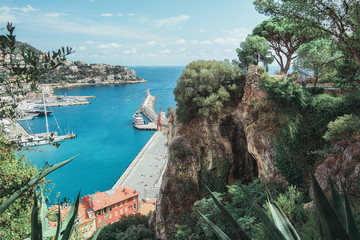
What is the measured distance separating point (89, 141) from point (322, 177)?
39.6 m

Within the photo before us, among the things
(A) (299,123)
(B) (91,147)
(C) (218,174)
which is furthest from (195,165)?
(B) (91,147)

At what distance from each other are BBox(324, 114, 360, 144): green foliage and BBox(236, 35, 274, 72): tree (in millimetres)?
Answer: 7368

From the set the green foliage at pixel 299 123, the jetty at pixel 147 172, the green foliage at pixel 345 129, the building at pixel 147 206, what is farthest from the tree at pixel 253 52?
the building at pixel 147 206

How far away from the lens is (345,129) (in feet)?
21.5

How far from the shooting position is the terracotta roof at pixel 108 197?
18281mm

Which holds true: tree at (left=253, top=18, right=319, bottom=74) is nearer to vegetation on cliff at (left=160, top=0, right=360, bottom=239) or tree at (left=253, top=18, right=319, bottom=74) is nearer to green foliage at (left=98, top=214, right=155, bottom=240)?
vegetation on cliff at (left=160, top=0, right=360, bottom=239)

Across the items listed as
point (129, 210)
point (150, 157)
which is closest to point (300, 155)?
point (129, 210)

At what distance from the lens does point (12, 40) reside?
208 cm

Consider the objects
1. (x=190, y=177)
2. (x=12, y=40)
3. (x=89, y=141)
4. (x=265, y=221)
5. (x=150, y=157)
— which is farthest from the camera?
(x=89, y=141)

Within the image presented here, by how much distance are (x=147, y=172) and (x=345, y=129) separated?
78.6ft

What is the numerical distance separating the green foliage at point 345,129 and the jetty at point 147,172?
1537 cm

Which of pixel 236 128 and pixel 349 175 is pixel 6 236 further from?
pixel 236 128

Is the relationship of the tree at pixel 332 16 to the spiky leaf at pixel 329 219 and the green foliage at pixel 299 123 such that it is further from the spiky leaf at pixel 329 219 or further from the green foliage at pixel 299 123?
the spiky leaf at pixel 329 219

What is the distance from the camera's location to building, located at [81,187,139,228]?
18.2m
